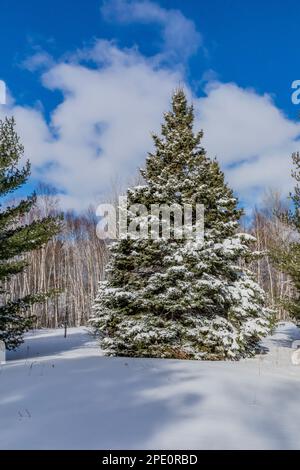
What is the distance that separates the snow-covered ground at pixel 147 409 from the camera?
10.9 ft

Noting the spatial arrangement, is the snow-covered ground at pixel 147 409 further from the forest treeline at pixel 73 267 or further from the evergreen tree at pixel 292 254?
the forest treeline at pixel 73 267

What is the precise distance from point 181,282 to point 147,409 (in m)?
8.19

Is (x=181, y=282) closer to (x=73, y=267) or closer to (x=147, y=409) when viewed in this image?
(x=147, y=409)

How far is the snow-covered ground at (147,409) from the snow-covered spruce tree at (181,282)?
589cm

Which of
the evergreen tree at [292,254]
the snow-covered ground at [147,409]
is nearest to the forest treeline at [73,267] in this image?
the evergreen tree at [292,254]

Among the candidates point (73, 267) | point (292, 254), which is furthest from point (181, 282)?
point (73, 267)

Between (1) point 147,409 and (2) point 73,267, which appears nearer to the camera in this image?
(1) point 147,409

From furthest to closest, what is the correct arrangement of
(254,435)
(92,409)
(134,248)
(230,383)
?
(134,248) < (230,383) < (92,409) < (254,435)

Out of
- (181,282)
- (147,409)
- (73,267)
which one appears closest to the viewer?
(147,409)

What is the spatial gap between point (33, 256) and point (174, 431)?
41989 millimetres

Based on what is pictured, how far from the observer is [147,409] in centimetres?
411

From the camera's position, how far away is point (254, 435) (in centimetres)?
342
